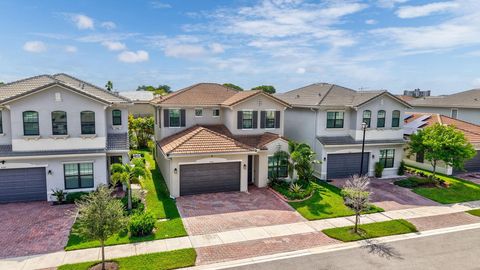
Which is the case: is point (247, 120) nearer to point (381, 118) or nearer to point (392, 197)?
point (381, 118)

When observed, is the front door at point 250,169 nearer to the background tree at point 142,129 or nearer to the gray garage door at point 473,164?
the background tree at point 142,129

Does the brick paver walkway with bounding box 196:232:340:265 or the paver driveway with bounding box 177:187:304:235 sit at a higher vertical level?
the paver driveway with bounding box 177:187:304:235

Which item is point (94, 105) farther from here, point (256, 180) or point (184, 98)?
point (256, 180)

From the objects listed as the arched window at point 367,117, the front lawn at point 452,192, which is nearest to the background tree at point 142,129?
the arched window at point 367,117

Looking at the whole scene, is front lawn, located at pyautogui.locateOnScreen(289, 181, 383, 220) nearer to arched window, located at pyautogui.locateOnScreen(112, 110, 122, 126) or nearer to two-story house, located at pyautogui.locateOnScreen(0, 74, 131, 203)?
two-story house, located at pyautogui.locateOnScreen(0, 74, 131, 203)

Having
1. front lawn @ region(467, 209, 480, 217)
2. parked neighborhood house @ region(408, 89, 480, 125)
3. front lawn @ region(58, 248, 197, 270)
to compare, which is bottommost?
front lawn @ region(58, 248, 197, 270)

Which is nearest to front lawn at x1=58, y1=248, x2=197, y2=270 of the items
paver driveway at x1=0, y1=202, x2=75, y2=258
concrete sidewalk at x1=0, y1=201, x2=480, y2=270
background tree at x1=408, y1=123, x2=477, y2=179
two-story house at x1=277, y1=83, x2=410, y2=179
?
concrete sidewalk at x1=0, y1=201, x2=480, y2=270
